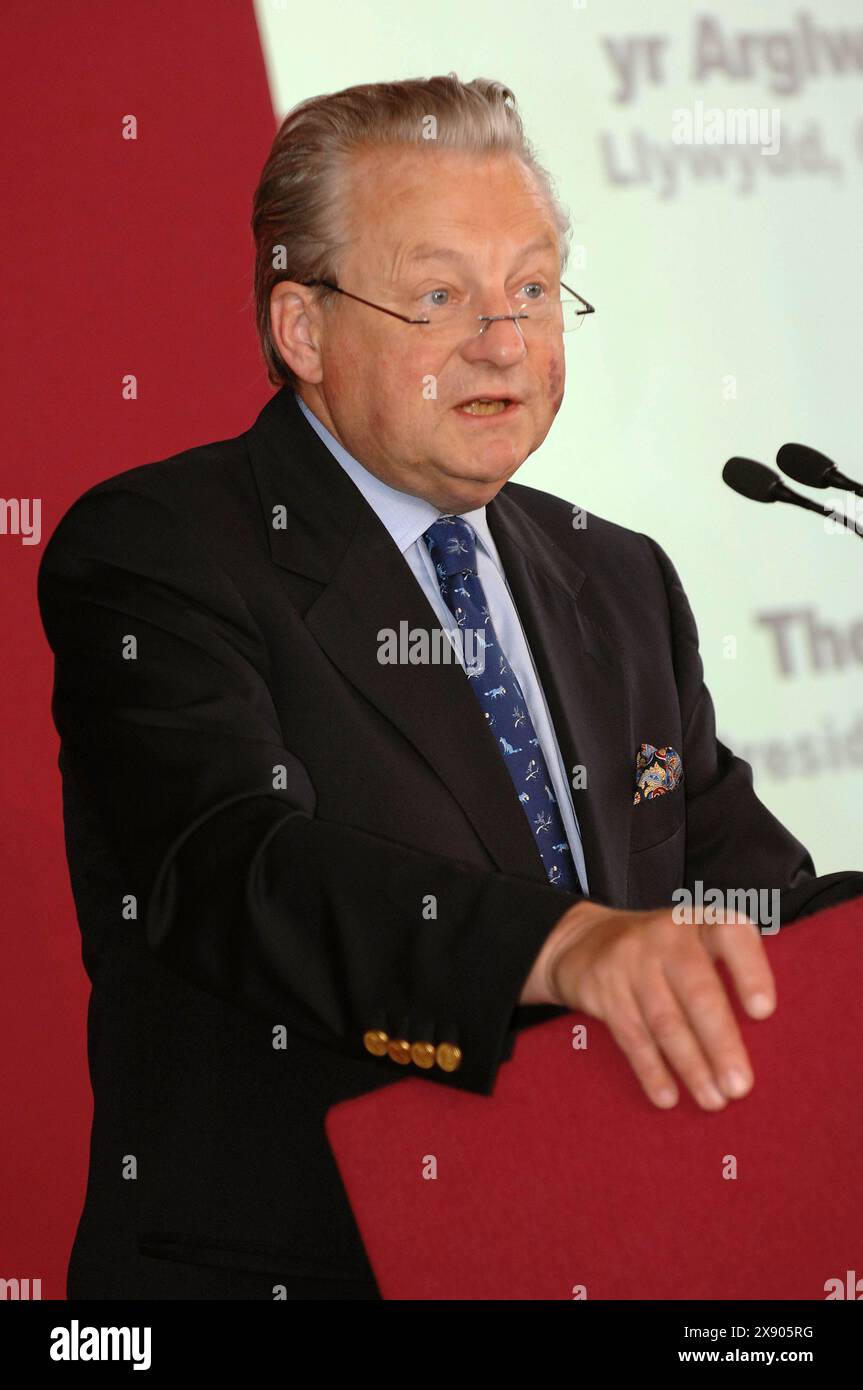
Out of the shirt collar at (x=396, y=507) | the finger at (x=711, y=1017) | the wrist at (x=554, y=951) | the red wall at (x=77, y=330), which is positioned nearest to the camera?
the finger at (x=711, y=1017)

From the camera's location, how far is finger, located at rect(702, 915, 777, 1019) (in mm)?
791

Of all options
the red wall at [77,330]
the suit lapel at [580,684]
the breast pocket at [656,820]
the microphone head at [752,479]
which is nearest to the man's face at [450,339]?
the suit lapel at [580,684]

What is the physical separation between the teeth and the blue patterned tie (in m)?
0.17

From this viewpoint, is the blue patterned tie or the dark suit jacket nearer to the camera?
the dark suit jacket

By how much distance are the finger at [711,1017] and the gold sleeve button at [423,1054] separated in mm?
144

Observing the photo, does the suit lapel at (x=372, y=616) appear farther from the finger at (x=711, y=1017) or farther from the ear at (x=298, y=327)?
the finger at (x=711, y=1017)

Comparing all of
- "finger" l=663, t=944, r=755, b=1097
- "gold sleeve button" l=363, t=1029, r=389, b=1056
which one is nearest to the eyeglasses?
"gold sleeve button" l=363, t=1029, r=389, b=1056

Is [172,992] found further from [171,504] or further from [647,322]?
[647,322]

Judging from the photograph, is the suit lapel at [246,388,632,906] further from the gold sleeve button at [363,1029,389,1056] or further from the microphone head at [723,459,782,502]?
the gold sleeve button at [363,1029,389,1056]

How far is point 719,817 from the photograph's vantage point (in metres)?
1.67

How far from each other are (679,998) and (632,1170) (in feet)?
0.29

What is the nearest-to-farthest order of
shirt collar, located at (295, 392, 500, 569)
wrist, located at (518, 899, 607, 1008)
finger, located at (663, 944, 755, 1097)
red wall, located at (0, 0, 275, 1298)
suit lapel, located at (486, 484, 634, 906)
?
finger, located at (663, 944, 755, 1097) < wrist, located at (518, 899, 607, 1008) < suit lapel, located at (486, 484, 634, 906) < shirt collar, located at (295, 392, 500, 569) < red wall, located at (0, 0, 275, 1298)

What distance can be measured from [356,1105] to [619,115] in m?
2.29

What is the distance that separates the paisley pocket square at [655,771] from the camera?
62.9 inches
